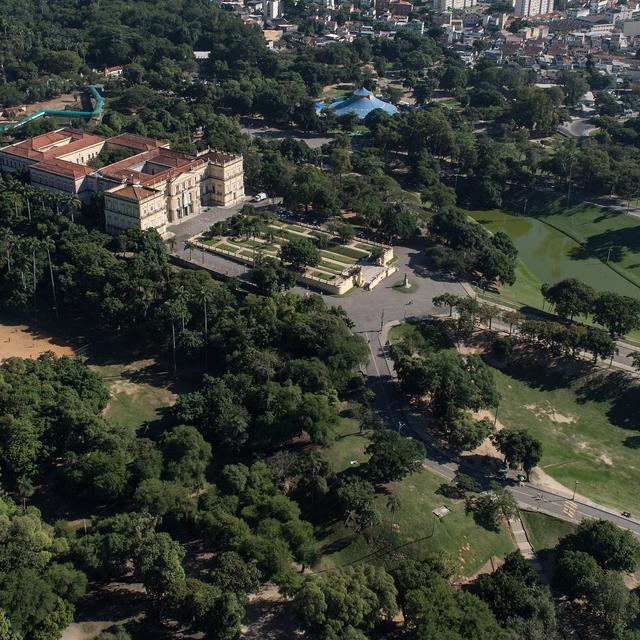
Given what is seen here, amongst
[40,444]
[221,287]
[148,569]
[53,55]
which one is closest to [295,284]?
[221,287]

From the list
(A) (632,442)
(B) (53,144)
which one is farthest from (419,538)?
(B) (53,144)

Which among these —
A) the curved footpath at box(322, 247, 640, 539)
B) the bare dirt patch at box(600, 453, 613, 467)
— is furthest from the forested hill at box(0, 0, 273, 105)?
the bare dirt patch at box(600, 453, 613, 467)

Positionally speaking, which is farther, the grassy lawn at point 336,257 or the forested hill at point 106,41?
the forested hill at point 106,41

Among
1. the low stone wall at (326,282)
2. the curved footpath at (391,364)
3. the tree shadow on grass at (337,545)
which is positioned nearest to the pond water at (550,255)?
the curved footpath at (391,364)

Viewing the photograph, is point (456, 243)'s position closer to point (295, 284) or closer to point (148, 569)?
point (295, 284)

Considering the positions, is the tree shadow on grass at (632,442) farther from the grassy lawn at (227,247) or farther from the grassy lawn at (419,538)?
the grassy lawn at (227,247)

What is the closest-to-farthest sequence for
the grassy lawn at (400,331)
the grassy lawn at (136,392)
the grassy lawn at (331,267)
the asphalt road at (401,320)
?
1. the asphalt road at (401,320)
2. the grassy lawn at (136,392)
3. the grassy lawn at (400,331)
4. the grassy lawn at (331,267)
